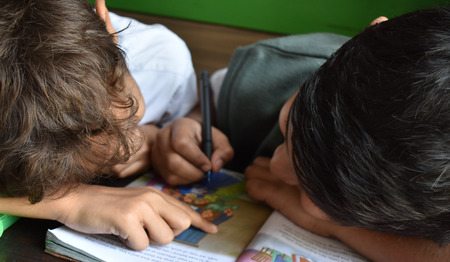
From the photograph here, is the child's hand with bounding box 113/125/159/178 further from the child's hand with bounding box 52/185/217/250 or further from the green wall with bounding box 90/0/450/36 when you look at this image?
the green wall with bounding box 90/0/450/36

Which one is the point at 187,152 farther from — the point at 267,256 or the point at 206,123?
the point at 267,256

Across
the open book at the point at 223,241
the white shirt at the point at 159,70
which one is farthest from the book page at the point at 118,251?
the white shirt at the point at 159,70

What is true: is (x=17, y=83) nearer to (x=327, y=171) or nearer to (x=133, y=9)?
(x=327, y=171)

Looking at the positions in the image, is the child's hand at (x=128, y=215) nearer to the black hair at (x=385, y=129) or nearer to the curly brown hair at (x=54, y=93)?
the curly brown hair at (x=54, y=93)

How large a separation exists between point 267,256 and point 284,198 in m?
0.13

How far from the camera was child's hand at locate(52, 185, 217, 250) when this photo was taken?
57cm

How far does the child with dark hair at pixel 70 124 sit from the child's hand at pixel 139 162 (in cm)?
8

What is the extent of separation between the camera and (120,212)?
58 cm

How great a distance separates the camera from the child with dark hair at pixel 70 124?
49 cm

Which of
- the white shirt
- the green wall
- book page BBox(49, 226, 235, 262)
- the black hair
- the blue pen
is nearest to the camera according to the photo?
the black hair

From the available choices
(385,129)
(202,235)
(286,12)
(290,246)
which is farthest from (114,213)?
(286,12)

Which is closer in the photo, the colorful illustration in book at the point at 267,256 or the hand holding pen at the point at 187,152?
the colorful illustration in book at the point at 267,256

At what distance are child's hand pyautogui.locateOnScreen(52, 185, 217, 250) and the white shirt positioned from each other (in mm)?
292

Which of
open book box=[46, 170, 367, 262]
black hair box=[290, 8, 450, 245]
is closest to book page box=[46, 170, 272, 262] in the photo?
open book box=[46, 170, 367, 262]
